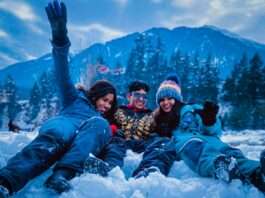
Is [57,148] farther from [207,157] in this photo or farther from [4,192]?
[207,157]

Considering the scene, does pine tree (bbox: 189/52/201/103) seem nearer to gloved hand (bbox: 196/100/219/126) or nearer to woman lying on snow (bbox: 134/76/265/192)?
woman lying on snow (bbox: 134/76/265/192)

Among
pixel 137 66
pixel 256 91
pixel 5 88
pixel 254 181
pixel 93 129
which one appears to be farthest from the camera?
pixel 5 88

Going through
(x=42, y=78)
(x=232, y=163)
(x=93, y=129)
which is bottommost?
(x=232, y=163)

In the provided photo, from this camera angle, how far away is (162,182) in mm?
2670

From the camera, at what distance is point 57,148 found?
122 inches

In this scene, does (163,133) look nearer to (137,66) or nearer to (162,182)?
(162,182)

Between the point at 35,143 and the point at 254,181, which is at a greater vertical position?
the point at 35,143

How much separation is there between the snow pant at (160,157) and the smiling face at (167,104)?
102cm

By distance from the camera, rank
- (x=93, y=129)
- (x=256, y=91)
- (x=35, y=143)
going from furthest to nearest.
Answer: (x=256, y=91)
(x=93, y=129)
(x=35, y=143)

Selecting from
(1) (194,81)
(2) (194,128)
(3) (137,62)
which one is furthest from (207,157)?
(3) (137,62)

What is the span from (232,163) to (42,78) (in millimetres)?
59942

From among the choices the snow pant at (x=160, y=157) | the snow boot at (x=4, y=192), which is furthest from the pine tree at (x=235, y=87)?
the snow boot at (x=4, y=192)

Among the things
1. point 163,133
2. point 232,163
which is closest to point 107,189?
point 232,163

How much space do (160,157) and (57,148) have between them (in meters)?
1.15
